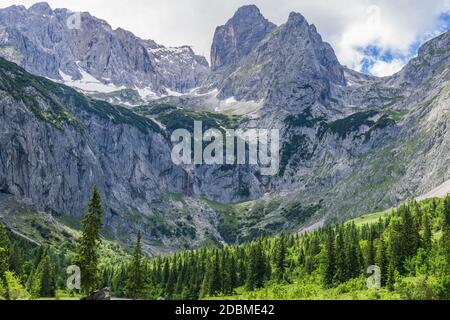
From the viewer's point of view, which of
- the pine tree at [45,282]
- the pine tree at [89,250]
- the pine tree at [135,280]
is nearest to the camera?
the pine tree at [89,250]

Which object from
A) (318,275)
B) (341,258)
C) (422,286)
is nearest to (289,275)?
(318,275)

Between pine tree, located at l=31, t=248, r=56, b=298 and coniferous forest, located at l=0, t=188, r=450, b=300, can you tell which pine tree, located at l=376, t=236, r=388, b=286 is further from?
pine tree, located at l=31, t=248, r=56, b=298

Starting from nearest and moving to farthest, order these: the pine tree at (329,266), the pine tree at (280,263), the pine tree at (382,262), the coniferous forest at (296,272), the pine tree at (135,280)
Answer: the coniferous forest at (296,272)
the pine tree at (135,280)
the pine tree at (382,262)
the pine tree at (329,266)
the pine tree at (280,263)

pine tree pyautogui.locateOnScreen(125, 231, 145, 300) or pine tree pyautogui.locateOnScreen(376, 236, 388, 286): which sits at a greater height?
pine tree pyautogui.locateOnScreen(376, 236, 388, 286)

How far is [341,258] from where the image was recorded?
15025 cm

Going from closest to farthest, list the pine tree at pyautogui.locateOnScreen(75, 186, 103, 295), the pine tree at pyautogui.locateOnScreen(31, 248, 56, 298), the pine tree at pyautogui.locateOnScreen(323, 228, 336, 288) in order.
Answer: the pine tree at pyautogui.locateOnScreen(75, 186, 103, 295), the pine tree at pyautogui.locateOnScreen(323, 228, 336, 288), the pine tree at pyautogui.locateOnScreen(31, 248, 56, 298)

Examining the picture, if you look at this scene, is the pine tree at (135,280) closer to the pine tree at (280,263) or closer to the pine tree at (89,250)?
the pine tree at (89,250)

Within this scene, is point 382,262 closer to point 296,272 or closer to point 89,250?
point 296,272

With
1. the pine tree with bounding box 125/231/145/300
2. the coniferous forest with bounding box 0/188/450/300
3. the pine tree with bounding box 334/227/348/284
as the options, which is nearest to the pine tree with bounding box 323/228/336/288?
the coniferous forest with bounding box 0/188/450/300

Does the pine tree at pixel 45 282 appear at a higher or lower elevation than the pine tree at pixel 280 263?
lower

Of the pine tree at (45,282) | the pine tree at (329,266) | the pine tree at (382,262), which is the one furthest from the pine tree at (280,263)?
the pine tree at (45,282)
